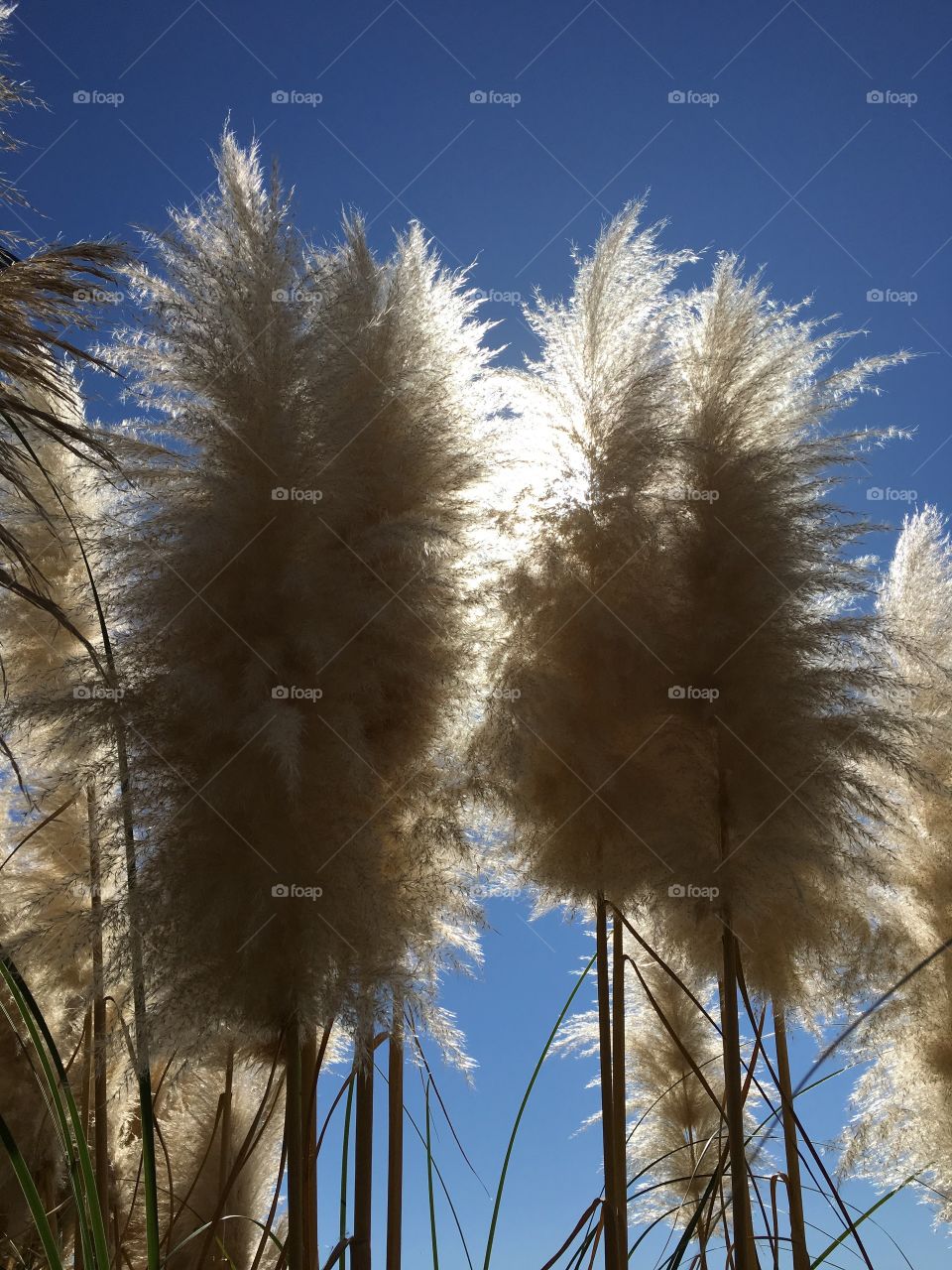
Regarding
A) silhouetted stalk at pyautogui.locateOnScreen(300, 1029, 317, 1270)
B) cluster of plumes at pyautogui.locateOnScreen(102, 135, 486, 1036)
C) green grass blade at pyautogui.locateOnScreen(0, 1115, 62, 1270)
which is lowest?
green grass blade at pyautogui.locateOnScreen(0, 1115, 62, 1270)

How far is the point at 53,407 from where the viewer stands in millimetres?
3529

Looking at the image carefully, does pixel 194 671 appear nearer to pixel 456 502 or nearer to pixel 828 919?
pixel 456 502

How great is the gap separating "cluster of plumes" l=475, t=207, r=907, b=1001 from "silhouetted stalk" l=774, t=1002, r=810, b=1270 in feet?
1.20

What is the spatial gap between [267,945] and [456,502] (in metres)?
1.25

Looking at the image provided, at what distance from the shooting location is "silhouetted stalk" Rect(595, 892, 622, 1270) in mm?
2781

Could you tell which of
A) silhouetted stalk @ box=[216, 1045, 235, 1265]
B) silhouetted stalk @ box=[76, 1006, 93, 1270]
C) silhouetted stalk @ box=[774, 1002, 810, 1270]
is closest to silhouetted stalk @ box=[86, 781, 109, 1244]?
silhouetted stalk @ box=[76, 1006, 93, 1270]

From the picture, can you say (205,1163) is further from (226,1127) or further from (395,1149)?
(395,1149)

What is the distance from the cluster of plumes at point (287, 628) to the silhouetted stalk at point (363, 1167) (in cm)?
35

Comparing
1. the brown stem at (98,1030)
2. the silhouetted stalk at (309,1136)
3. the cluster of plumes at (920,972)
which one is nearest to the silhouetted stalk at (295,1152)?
the silhouetted stalk at (309,1136)

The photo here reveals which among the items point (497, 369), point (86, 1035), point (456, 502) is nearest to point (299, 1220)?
point (86, 1035)

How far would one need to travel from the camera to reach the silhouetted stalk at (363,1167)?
2719 mm

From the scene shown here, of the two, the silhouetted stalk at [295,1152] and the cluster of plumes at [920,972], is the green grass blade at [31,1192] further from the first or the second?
the cluster of plumes at [920,972]

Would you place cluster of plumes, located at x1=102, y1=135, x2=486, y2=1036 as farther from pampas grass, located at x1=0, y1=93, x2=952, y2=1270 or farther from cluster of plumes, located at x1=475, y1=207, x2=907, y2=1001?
cluster of plumes, located at x1=475, y1=207, x2=907, y2=1001

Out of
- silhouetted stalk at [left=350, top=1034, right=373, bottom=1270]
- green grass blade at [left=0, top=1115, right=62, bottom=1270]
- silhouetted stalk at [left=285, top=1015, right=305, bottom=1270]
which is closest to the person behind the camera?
green grass blade at [left=0, top=1115, right=62, bottom=1270]
